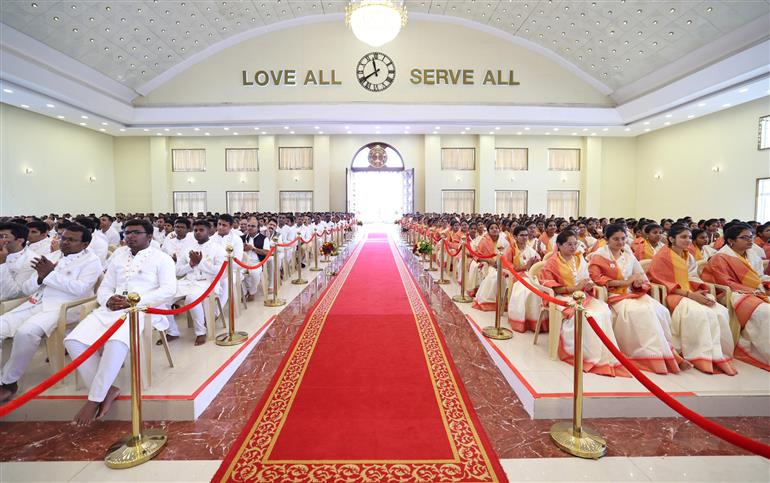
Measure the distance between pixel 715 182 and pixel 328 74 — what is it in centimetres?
1752

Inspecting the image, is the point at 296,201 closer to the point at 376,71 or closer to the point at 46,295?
the point at 376,71

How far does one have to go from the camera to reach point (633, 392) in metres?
2.99

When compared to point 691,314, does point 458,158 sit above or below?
above

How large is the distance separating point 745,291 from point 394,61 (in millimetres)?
18056

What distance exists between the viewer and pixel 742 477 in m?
2.28

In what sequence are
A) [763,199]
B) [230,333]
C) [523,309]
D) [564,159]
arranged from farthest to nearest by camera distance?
[564,159], [763,199], [523,309], [230,333]

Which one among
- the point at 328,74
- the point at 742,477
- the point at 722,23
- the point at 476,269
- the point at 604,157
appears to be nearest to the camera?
the point at 742,477

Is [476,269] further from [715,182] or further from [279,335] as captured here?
[715,182]

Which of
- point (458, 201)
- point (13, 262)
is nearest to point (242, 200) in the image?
point (458, 201)

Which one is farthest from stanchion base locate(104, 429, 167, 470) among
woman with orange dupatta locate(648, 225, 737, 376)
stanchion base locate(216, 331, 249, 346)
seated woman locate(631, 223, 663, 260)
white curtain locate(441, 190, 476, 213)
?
white curtain locate(441, 190, 476, 213)

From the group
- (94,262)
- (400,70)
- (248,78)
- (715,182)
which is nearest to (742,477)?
(94,262)

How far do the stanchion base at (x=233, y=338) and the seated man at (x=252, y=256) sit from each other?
1668mm

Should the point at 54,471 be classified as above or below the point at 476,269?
below

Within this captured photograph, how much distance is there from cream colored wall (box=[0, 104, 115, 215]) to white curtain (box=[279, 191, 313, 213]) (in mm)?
8922
